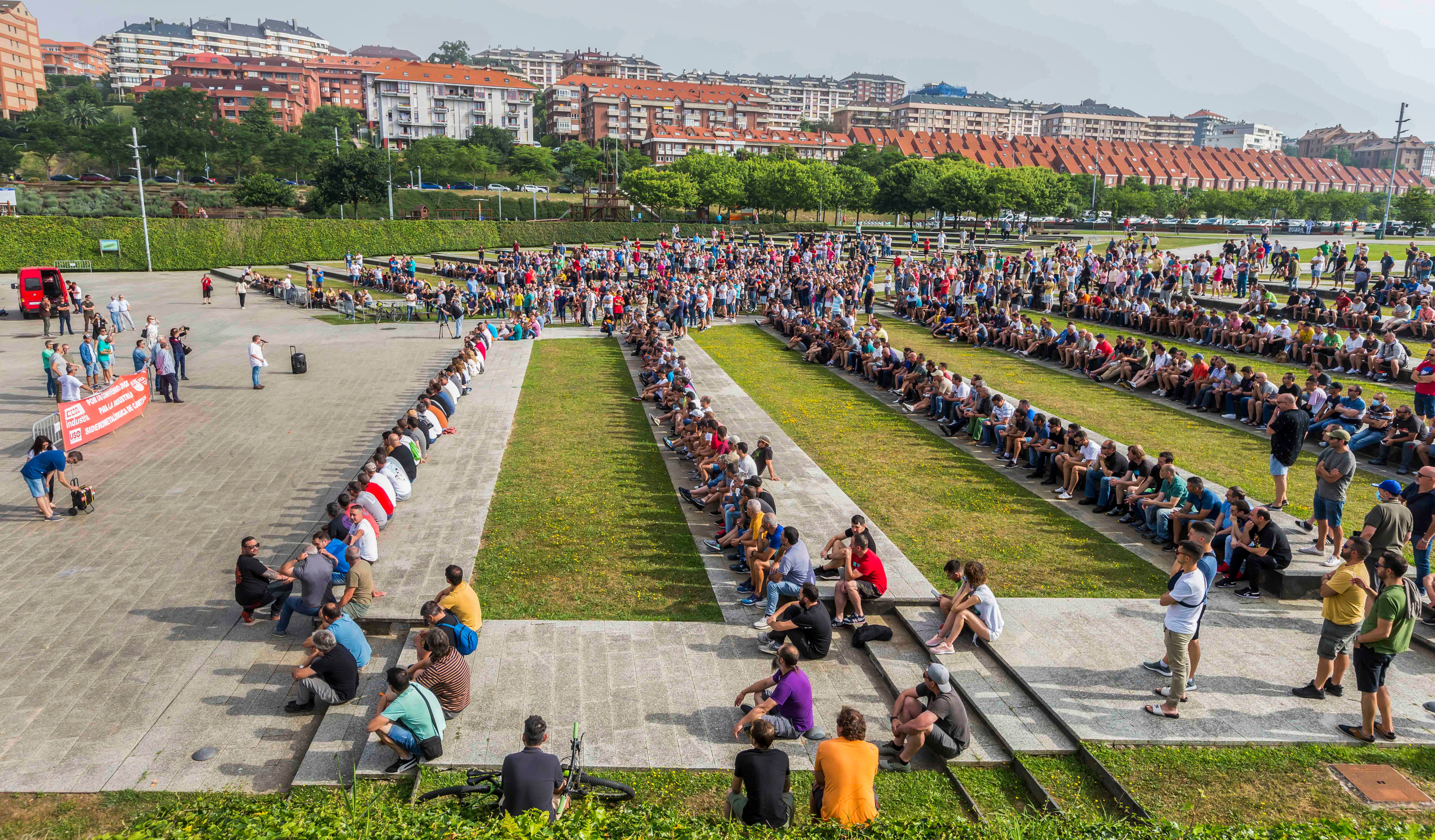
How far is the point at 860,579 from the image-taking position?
10.0 meters

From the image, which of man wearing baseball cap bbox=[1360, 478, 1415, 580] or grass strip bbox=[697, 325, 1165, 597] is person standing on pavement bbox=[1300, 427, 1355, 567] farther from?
grass strip bbox=[697, 325, 1165, 597]

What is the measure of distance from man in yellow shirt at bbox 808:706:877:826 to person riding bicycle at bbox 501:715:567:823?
6.05ft

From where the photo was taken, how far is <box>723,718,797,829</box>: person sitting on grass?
6.20 metres

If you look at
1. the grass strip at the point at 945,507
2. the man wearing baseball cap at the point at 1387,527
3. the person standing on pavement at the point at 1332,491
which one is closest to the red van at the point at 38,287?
the grass strip at the point at 945,507

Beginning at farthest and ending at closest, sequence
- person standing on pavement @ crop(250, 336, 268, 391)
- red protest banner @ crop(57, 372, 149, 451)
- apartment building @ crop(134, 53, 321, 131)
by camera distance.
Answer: apartment building @ crop(134, 53, 321, 131)
person standing on pavement @ crop(250, 336, 268, 391)
red protest banner @ crop(57, 372, 149, 451)

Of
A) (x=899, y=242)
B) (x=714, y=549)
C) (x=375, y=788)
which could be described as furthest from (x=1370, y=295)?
(x=899, y=242)

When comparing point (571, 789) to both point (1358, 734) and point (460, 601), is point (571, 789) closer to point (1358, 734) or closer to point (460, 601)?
point (460, 601)

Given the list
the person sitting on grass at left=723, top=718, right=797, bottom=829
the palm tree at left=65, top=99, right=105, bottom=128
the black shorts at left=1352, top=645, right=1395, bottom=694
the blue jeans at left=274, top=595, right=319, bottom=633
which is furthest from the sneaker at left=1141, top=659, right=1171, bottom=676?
the palm tree at left=65, top=99, right=105, bottom=128

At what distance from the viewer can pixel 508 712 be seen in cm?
798

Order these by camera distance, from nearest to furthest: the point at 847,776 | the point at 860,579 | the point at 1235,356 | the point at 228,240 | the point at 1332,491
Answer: the point at 847,776 → the point at 860,579 → the point at 1332,491 → the point at 1235,356 → the point at 228,240

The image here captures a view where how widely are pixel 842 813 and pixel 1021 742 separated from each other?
2.22m

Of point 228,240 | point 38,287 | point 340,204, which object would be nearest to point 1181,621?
point 38,287

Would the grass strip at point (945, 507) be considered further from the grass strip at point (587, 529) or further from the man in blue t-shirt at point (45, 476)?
the man in blue t-shirt at point (45, 476)

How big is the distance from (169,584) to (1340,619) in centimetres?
1253
